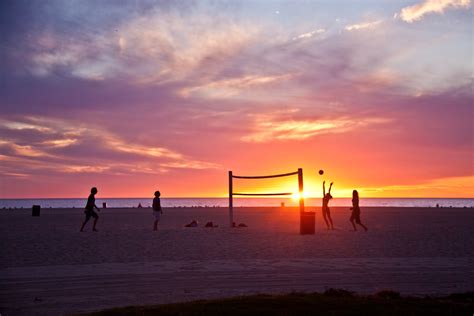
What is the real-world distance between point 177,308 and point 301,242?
10.7 meters

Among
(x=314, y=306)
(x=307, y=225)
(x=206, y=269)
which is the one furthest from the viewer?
(x=307, y=225)

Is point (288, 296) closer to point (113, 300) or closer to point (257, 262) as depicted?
point (113, 300)

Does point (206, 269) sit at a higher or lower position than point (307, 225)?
lower

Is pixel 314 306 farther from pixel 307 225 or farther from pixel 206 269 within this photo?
pixel 307 225

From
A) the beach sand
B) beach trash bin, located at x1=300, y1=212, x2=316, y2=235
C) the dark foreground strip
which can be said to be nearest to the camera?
the dark foreground strip

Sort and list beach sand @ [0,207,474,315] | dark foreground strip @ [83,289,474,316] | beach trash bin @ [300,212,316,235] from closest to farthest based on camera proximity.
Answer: dark foreground strip @ [83,289,474,316] → beach sand @ [0,207,474,315] → beach trash bin @ [300,212,316,235]

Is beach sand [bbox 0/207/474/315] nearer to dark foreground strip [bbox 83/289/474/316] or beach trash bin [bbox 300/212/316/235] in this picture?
dark foreground strip [bbox 83/289/474/316]

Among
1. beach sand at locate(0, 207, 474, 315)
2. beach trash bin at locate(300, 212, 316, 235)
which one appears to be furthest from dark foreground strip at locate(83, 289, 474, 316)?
beach trash bin at locate(300, 212, 316, 235)

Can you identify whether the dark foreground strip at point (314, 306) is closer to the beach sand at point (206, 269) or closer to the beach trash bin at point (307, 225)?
the beach sand at point (206, 269)

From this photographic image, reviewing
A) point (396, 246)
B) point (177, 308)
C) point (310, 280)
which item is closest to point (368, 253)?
point (396, 246)

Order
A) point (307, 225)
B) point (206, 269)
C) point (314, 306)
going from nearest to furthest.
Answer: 1. point (314, 306)
2. point (206, 269)
3. point (307, 225)

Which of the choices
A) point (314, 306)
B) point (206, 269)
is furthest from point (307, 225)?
point (314, 306)

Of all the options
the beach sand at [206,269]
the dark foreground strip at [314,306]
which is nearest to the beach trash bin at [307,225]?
the beach sand at [206,269]

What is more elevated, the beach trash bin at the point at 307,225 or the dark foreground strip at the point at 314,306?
the beach trash bin at the point at 307,225
